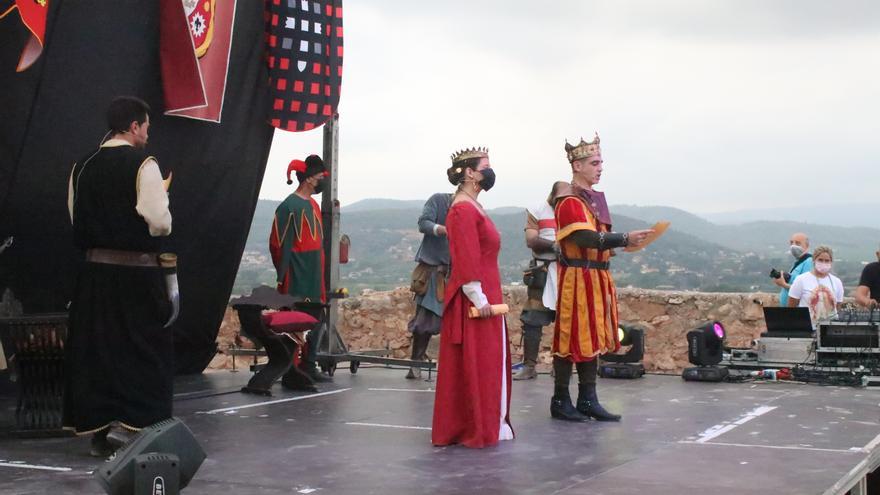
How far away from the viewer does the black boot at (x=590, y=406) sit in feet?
20.8

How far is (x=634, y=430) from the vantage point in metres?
5.97

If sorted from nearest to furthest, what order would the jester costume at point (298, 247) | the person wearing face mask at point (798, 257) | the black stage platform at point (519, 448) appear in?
the black stage platform at point (519, 448) < the jester costume at point (298, 247) < the person wearing face mask at point (798, 257)

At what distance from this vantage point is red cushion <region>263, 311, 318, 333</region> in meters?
7.38

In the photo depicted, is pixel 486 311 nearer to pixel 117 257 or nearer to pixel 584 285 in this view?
pixel 584 285

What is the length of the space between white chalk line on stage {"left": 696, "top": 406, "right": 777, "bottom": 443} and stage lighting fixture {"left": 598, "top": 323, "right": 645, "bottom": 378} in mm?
1942

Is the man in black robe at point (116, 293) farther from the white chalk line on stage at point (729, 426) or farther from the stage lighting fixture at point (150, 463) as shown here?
the white chalk line on stage at point (729, 426)

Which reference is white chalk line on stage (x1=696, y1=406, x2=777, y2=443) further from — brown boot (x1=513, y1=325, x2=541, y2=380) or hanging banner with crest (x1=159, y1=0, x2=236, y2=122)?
hanging banner with crest (x1=159, y1=0, x2=236, y2=122)

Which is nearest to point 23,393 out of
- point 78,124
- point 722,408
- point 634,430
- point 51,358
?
point 51,358

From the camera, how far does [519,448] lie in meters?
5.38

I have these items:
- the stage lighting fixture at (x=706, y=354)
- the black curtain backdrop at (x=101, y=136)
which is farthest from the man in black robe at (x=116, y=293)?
the stage lighting fixture at (x=706, y=354)

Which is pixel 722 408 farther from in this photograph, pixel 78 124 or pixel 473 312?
pixel 78 124

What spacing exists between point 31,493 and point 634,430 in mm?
3160

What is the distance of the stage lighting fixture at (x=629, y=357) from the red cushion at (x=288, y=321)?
8.59ft

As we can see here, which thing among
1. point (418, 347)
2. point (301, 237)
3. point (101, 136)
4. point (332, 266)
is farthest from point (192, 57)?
point (418, 347)
